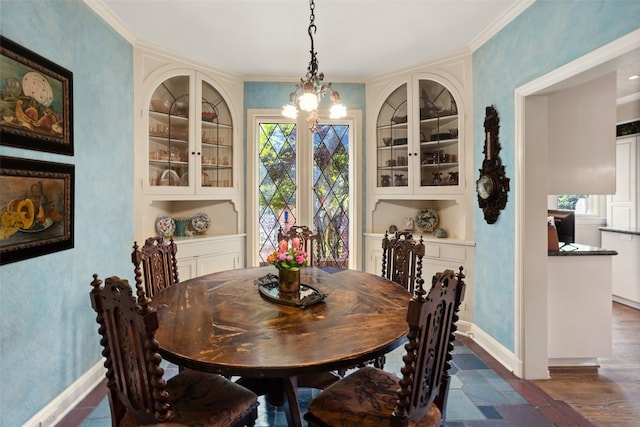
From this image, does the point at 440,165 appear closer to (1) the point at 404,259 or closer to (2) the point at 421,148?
(2) the point at 421,148

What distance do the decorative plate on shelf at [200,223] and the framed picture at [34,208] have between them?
153 cm

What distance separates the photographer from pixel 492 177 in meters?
A: 2.73

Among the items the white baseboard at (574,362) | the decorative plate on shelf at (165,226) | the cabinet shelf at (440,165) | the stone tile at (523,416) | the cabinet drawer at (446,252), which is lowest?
the stone tile at (523,416)

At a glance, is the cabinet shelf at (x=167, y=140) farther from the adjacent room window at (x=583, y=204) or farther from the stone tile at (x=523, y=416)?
the adjacent room window at (x=583, y=204)

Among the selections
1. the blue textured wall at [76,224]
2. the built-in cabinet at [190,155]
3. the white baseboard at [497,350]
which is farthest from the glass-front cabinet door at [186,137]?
the white baseboard at [497,350]

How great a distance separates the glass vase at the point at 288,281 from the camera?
1.88 m

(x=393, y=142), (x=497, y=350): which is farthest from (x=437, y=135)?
(x=497, y=350)

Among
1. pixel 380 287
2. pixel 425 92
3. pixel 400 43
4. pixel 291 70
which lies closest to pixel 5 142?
pixel 380 287

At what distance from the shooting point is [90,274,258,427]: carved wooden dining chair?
1.10 meters

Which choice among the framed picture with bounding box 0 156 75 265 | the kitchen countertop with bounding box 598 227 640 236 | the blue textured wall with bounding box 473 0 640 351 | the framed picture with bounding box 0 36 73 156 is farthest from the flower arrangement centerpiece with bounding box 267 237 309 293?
the kitchen countertop with bounding box 598 227 640 236

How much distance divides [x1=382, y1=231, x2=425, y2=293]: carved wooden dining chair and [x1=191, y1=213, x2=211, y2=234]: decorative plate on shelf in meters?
2.06

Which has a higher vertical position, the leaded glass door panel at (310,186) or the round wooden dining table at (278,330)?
the leaded glass door panel at (310,186)

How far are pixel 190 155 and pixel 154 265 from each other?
4.81 feet

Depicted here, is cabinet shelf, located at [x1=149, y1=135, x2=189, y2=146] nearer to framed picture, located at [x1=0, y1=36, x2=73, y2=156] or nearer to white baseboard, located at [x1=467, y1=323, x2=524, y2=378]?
framed picture, located at [x1=0, y1=36, x2=73, y2=156]
